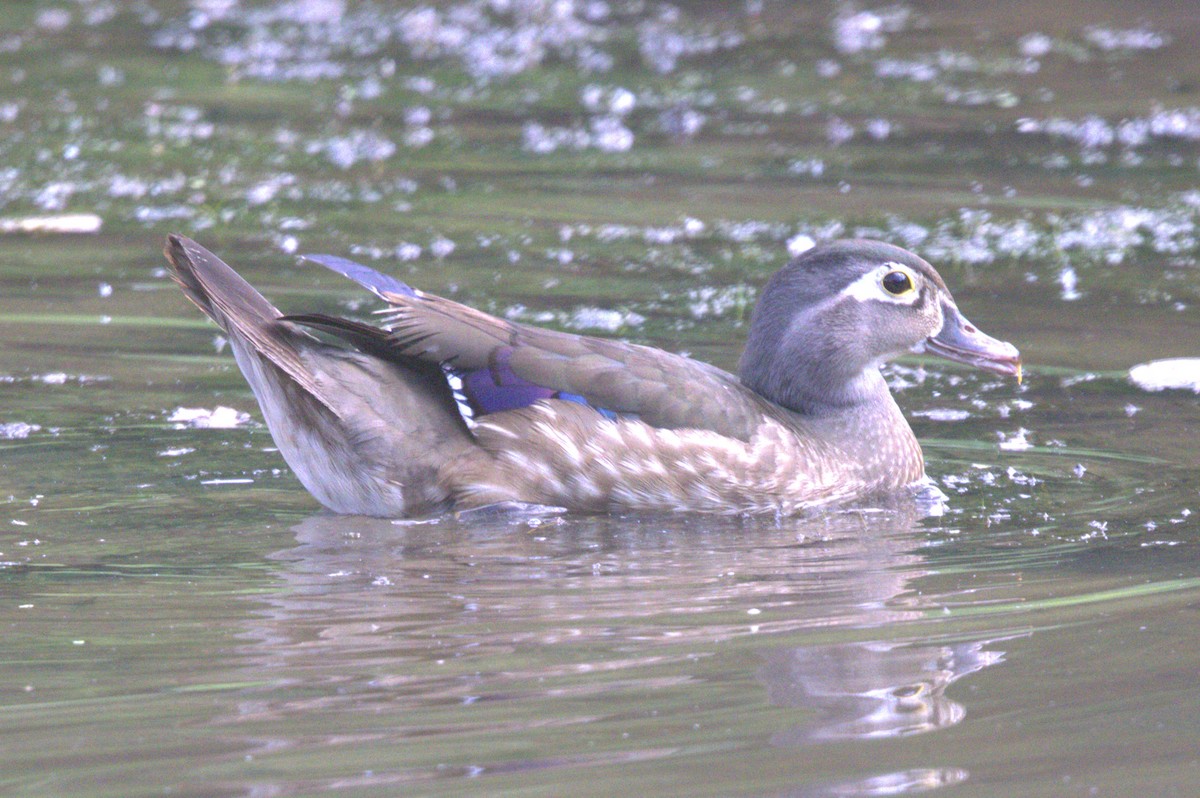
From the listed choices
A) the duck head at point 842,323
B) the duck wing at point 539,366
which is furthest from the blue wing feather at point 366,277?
the duck head at point 842,323

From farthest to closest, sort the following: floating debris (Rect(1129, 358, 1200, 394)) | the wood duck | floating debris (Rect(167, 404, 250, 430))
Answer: floating debris (Rect(1129, 358, 1200, 394)) < floating debris (Rect(167, 404, 250, 430)) < the wood duck

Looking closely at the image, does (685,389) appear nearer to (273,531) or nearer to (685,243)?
(273,531)

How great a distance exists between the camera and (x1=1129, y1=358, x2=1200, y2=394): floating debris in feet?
26.6

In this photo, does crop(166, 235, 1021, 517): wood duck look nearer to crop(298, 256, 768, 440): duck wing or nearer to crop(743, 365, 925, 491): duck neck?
crop(298, 256, 768, 440): duck wing

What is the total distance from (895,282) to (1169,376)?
5.46 feet

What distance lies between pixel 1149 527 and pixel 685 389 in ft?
5.46

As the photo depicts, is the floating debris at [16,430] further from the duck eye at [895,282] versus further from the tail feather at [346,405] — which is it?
the duck eye at [895,282]

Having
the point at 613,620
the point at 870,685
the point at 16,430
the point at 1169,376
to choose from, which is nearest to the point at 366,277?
the point at 16,430

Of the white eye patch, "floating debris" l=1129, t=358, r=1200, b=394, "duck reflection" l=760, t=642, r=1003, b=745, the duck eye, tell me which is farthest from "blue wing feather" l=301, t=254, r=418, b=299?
"floating debris" l=1129, t=358, r=1200, b=394

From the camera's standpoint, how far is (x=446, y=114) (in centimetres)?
1472

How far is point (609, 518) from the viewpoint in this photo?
263 inches

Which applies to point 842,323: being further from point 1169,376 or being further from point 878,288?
point 1169,376

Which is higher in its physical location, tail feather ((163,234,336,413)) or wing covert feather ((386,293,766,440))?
tail feather ((163,234,336,413))

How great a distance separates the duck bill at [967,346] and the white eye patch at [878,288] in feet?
0.61
